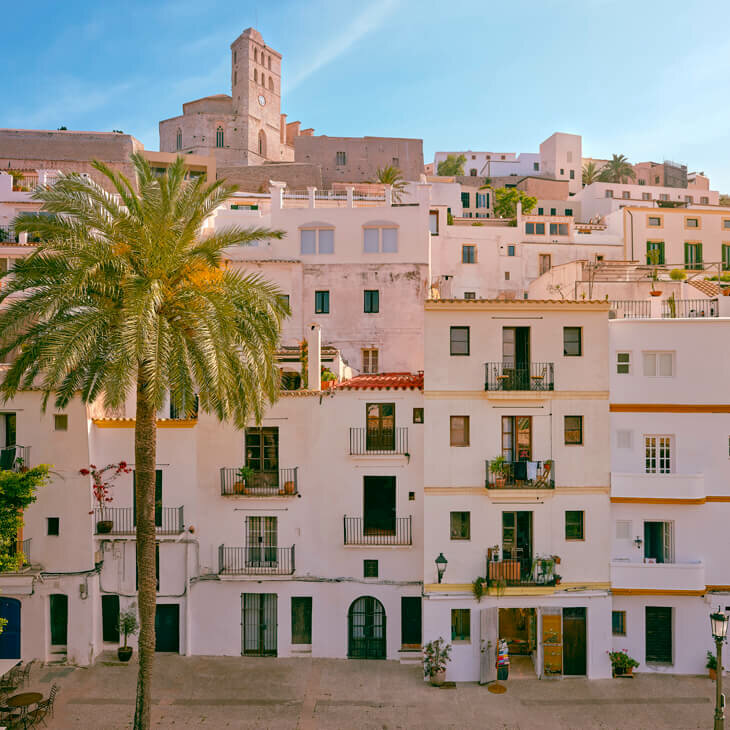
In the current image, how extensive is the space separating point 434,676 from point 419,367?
1607cm

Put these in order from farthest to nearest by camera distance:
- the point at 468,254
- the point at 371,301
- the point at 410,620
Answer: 1. the point at 468,254
2. the point at 371,301
3. the point at 410,620

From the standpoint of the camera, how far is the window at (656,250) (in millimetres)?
45062

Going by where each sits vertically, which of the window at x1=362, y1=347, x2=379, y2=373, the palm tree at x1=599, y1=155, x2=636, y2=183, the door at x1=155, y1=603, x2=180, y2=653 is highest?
the palm tree at x1=599, y1=155, x2=636, y2=183

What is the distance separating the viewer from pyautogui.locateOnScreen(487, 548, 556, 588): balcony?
68.6 ft

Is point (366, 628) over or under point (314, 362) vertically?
under

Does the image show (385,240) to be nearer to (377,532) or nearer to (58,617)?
(377,532)

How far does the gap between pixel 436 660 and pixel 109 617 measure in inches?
452

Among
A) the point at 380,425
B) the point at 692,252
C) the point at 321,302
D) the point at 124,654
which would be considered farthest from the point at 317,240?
the point at 692,252

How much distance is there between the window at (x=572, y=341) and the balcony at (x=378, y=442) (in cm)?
612

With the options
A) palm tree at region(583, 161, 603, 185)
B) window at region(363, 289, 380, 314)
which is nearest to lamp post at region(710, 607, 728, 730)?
window at region(363, 289, 380, 314)

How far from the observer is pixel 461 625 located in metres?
21.4

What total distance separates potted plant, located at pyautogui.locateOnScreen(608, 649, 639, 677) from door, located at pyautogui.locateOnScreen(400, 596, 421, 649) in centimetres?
631

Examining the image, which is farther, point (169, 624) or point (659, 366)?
point (169, 624)

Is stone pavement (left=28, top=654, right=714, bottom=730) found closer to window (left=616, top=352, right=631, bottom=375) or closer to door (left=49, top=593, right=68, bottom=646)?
door (left=49, top=593, right=68, bottom=646)
